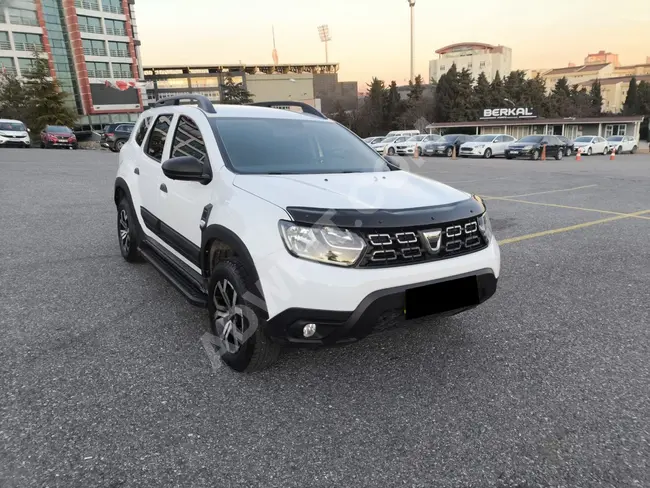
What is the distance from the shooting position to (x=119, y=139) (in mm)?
24734

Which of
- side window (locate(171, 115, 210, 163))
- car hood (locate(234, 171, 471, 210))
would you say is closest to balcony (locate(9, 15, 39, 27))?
side window (locate(171, 115, 210, 163))

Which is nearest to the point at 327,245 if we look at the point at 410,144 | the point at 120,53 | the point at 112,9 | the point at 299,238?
the point at 299,238

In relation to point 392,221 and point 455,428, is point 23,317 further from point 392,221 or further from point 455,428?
point 455,428

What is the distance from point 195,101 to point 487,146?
983 inches

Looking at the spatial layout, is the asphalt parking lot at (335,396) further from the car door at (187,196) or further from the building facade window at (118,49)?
the building facade window at (118,49)

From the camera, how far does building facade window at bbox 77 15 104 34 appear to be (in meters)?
58.8

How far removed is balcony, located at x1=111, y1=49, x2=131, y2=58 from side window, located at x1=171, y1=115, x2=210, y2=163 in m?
69.4

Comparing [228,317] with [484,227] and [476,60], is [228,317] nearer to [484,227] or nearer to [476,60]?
[484,227]

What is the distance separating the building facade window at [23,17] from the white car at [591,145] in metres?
60.1

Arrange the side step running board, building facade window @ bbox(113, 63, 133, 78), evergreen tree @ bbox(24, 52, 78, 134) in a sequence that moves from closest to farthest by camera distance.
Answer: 1. the side step running board
2. evergreen tree @ bbox(24, 52, 78, 134)
3. building facade window @ bbox(113, 63, 133, 78)

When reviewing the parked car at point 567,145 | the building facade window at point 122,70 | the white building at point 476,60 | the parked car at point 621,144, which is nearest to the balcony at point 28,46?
the building facade window at point 122,70

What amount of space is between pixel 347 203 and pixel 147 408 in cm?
153

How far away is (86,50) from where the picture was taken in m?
59.8

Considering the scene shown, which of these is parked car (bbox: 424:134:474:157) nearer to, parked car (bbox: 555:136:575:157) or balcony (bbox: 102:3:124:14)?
parked car (bbox: 555:136:575:157)
